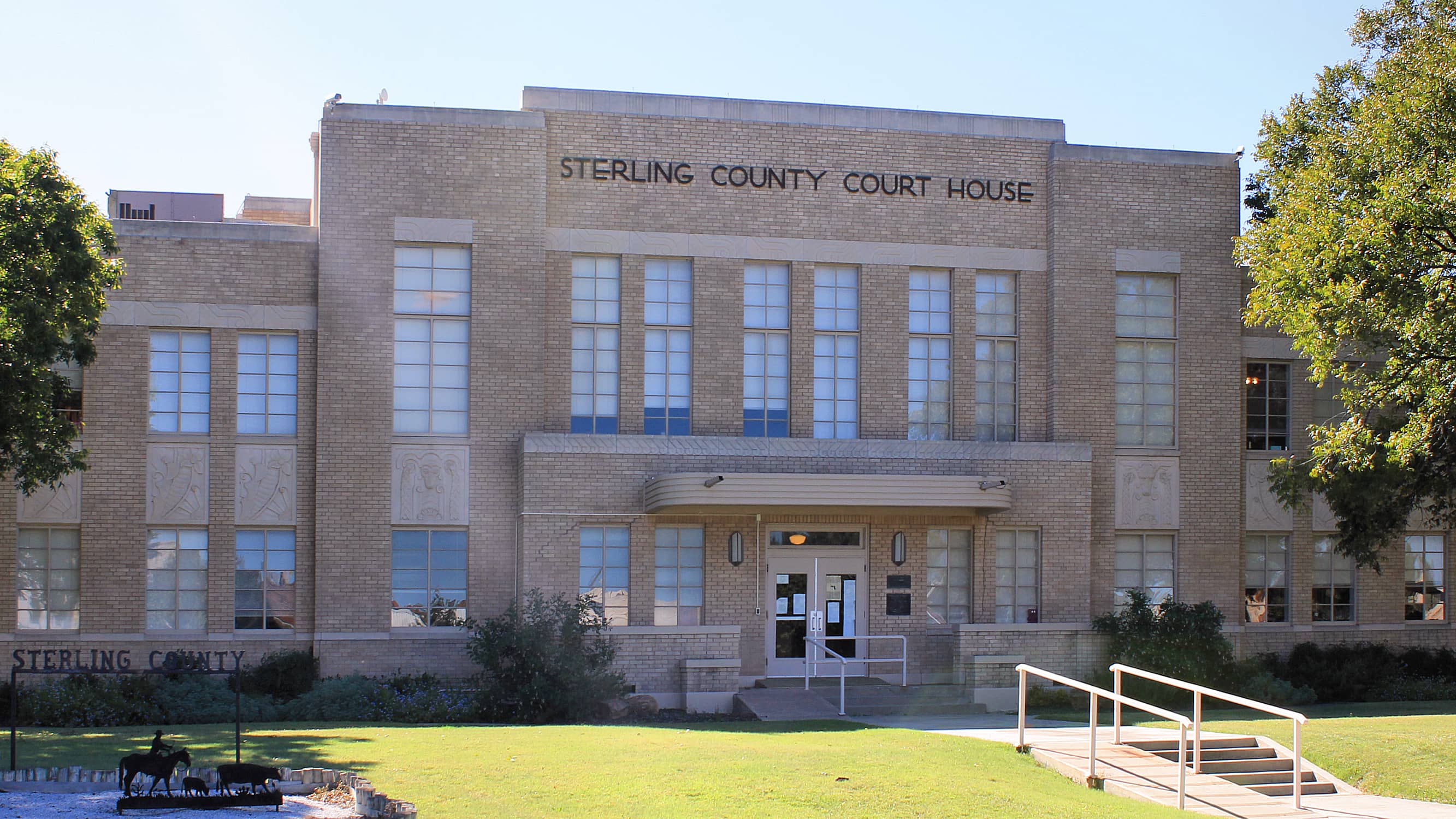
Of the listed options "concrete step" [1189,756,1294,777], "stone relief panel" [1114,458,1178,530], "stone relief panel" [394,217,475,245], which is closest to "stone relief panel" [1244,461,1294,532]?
"stone relief panel" [1114,458,1178,530]

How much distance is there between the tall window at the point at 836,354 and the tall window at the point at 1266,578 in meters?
8.46

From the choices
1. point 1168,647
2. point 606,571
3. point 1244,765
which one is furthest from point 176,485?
point 1168,647

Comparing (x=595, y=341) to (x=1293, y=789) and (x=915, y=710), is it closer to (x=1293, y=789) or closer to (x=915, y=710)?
(x=915, y=710)

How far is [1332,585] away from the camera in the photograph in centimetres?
2656

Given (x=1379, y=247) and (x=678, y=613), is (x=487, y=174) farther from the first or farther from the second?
(x=1379, y=247)

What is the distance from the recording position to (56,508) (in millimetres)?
22391

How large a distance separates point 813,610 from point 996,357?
589 centimetres

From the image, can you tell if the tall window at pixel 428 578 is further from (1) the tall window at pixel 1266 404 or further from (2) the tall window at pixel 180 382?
(1) the tall window at pixel 1266 404

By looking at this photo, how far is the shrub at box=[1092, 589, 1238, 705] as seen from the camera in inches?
910

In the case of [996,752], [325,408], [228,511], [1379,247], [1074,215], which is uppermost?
[1074,215]

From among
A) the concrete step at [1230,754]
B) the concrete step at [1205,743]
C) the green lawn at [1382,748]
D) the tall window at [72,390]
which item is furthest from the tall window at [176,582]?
the concrete step at [1230,754]

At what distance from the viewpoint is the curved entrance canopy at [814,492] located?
21750 millimetres

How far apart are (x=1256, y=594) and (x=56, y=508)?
21985 millimetres

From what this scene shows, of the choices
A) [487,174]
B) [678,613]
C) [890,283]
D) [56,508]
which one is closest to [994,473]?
[890,283]
